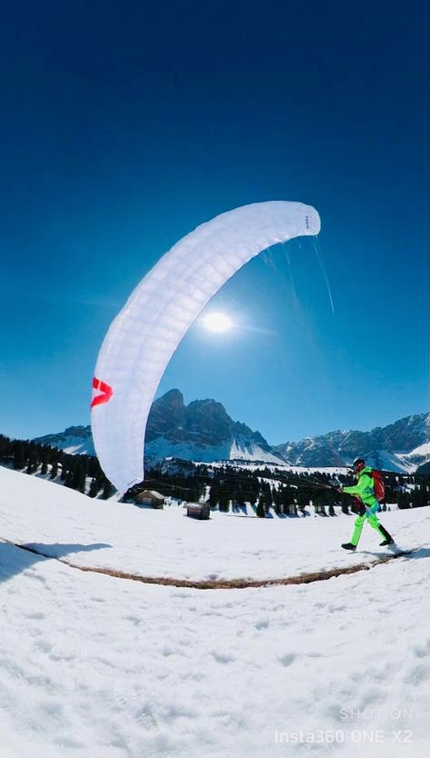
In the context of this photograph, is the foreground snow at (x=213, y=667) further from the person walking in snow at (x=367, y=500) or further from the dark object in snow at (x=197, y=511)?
the dark object in snow at (x=197, y=511)

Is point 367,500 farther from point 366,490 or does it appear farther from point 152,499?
point 152,499

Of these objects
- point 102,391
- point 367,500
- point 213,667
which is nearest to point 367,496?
point 367,500

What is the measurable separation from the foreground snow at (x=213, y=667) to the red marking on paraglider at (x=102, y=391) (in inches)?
223

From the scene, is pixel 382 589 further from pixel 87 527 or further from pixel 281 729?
pixel 87 527

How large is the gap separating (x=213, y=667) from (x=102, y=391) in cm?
974

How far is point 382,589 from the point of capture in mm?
6910

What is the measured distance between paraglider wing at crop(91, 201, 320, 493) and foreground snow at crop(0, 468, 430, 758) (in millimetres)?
5675

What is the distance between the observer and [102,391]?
12.9 m

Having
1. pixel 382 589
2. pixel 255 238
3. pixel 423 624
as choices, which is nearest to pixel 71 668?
pixel 423 624

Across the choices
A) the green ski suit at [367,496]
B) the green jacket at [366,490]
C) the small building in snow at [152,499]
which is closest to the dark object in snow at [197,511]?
the small building in snow at [152,499]

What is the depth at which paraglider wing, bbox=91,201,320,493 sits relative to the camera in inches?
501

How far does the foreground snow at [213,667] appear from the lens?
3.45 metres

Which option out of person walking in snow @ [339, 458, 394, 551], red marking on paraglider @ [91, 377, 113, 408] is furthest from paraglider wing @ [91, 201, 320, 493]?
person walking in snow @ [339, 458, 394, 551]

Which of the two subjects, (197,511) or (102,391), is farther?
(197,511)
